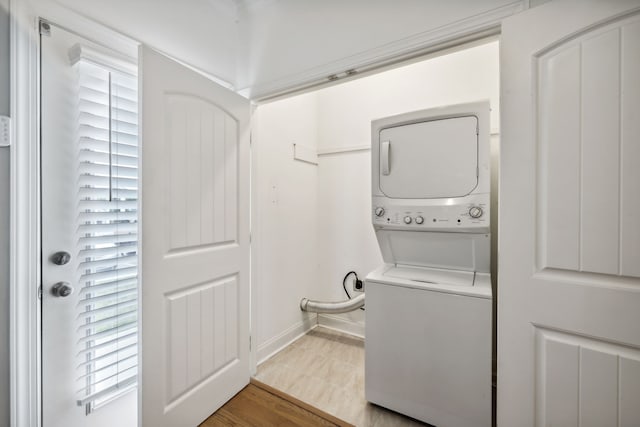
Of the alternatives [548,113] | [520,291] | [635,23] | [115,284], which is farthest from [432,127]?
[115,284]

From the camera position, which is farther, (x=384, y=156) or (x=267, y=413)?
(x=384, y=156)

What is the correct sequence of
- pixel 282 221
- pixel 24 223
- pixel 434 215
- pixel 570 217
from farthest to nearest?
pixel 282 221, pixel 434 215, pixel 24 223, pixel 570 217

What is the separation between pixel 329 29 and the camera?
5.22ft

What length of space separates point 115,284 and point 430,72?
260cm

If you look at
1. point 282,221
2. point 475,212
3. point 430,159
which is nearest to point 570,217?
point 475,212

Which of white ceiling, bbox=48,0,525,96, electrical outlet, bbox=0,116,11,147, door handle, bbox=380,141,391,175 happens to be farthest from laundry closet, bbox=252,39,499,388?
electrical outlet, bbox=0,116,11,147

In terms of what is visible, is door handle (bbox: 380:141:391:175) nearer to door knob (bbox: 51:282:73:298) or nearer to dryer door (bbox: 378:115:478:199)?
dryer door (bbox: 378:115:478:199)

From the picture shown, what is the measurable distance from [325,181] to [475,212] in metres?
1.59

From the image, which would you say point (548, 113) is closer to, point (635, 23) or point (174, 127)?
point (635, 23)

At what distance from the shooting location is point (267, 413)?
1632 millimetres


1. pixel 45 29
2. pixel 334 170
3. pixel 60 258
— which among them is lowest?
pixel 60 258

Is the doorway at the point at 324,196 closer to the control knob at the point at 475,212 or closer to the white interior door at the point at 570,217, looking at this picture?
the control knob at the point at 475,212

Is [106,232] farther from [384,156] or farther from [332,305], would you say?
[332,305]

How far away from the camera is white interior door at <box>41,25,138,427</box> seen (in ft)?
3.78
